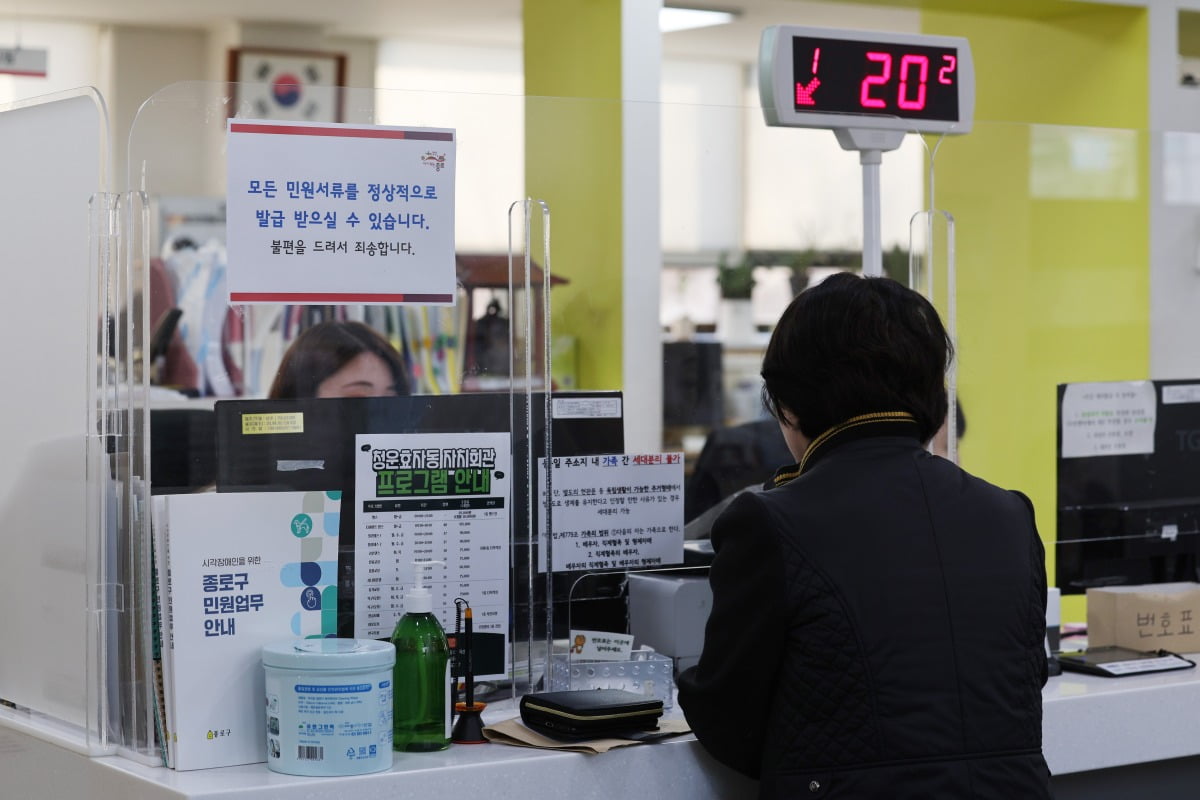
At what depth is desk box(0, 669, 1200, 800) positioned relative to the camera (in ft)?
5.47

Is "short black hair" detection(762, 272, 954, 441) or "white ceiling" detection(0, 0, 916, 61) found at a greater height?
"white ceiling" detection(0, 0, 916, 61)

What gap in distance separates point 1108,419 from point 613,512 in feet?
3.61

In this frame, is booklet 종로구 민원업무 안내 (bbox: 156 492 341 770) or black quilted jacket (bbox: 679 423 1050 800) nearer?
black quilted jacket (bbox: 679 423 1050 800)

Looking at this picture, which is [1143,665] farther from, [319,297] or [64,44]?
[64,44]

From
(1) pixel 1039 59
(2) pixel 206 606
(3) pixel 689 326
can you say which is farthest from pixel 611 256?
(2) pixel 206 606

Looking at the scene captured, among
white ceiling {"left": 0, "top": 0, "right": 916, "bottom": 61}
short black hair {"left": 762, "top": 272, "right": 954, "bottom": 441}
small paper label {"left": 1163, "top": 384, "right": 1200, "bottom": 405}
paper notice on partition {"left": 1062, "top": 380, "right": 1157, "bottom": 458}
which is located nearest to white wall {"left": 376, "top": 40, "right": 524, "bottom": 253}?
short black hair {"left": 762, "top": 272, "right": 954, "bottom": 441}

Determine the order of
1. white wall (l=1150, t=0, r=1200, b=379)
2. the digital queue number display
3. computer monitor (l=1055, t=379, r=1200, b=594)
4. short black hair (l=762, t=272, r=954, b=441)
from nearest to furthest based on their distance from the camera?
short black hair (l=762, t=272, r=954, b=441) → the digital queue number display → computer monitor (l=1055, t=379, r=1200, b=594) → white wall (l=1150, t=0, r=1200, b=379)

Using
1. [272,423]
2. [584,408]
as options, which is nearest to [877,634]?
[584,408]

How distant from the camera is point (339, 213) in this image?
1990mm

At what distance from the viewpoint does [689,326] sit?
5.01 m

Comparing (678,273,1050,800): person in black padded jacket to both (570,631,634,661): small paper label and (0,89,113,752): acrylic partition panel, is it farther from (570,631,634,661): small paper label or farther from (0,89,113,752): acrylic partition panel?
(0,89,113,752): acrylic partition panel

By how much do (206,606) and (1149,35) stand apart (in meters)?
4.40

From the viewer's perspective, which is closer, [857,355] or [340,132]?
[857,355]

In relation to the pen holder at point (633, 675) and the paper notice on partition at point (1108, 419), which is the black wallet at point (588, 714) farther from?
the paper notice on partition at point (1108, 419)
